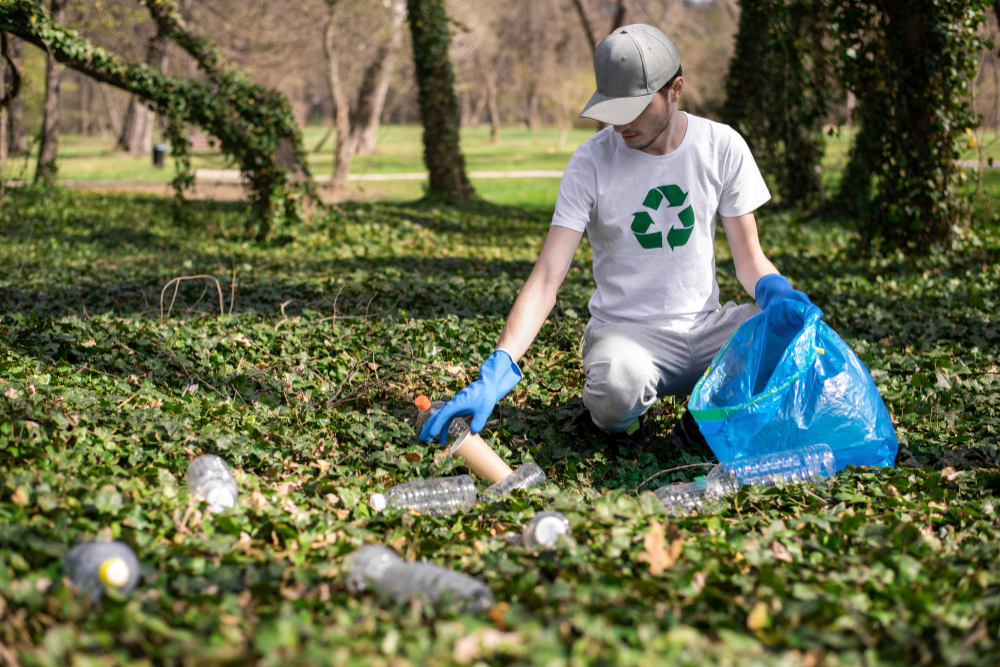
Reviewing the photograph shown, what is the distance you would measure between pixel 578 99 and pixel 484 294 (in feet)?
Answer: 103

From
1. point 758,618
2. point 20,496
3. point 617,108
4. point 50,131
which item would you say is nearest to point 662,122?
point 617,108

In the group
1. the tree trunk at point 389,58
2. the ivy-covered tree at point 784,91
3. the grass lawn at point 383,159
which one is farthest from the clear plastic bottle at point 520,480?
the tree trunk at point 389,58

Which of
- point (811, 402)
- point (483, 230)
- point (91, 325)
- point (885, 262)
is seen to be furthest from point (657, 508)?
point (483, 230)

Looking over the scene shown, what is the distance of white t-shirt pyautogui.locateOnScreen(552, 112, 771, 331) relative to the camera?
3387 millimetres

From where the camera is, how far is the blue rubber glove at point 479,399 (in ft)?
9.16

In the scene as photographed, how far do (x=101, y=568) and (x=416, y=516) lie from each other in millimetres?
1033

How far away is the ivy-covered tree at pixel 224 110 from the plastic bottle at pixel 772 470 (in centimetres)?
803

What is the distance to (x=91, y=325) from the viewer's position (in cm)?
487

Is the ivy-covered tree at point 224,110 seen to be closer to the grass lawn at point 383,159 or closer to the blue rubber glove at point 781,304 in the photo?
the grass lawn at point 383,159

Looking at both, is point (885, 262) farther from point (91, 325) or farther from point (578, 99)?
point (578, 99)

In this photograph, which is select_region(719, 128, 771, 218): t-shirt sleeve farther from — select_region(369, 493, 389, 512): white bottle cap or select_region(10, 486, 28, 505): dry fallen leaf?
select_region(10, 486, 28, 505): dry fallen leaf

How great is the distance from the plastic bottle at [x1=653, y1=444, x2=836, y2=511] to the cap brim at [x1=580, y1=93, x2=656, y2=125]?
4.66ft

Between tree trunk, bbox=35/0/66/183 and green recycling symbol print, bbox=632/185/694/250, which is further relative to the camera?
tree trunk, bbox=35/0/66/183

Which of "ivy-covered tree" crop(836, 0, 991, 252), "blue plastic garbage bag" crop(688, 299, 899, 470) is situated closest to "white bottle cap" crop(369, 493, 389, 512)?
"blue plastic garbage bag" crop(688, 299, 899, 470)
